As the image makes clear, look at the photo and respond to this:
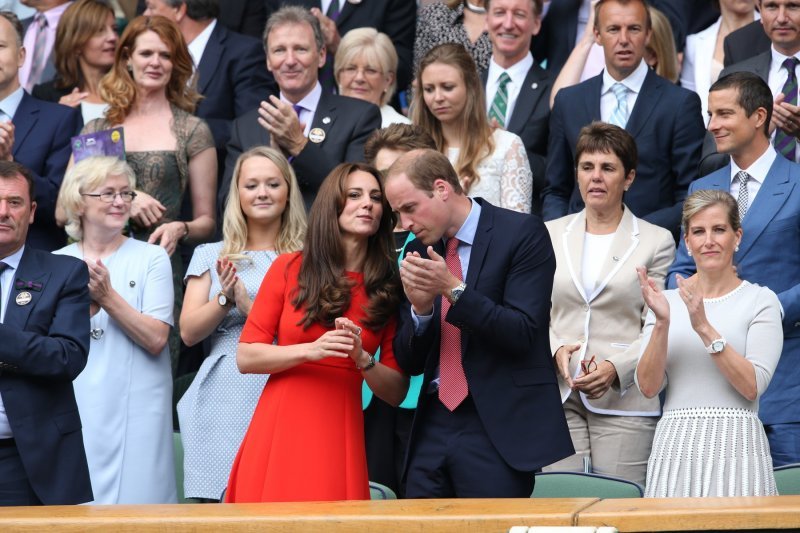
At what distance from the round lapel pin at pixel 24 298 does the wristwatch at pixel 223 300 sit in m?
0.97

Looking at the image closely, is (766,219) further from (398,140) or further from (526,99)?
(526,99)

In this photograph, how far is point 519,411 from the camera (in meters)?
4.89

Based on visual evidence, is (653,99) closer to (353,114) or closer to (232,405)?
(353,114)

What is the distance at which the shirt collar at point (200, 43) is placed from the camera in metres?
8.52

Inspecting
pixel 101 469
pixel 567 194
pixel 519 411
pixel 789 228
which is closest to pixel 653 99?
pixel 567 194

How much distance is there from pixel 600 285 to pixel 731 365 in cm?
110

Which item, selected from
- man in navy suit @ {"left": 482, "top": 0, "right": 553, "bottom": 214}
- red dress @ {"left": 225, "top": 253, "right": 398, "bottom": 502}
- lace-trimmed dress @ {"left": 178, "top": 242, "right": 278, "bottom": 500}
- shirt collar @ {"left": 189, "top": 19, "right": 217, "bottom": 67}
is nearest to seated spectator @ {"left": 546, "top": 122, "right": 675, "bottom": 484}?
red dress @ {"left": 225, "top": 253, "right": 398, "bottom": 502}

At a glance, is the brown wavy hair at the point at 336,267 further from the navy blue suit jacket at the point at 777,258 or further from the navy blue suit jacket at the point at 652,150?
the navy blue suit jacket at the point at 652,150

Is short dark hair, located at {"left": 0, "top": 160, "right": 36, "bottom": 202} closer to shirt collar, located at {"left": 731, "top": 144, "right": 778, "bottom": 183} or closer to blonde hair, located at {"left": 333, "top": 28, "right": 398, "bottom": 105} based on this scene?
blonde hair, located at {"left": 333, "top": 28, "right": 398, "bottom": 105}

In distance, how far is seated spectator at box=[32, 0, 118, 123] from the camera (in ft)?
26.8

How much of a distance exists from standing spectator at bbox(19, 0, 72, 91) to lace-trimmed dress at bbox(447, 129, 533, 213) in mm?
3339

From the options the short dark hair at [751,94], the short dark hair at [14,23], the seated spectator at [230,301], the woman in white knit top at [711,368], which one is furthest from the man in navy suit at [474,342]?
the short dark hair at [14,23]

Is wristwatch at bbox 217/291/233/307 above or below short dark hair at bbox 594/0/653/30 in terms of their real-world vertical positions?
below

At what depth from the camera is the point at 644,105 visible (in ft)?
23.4
